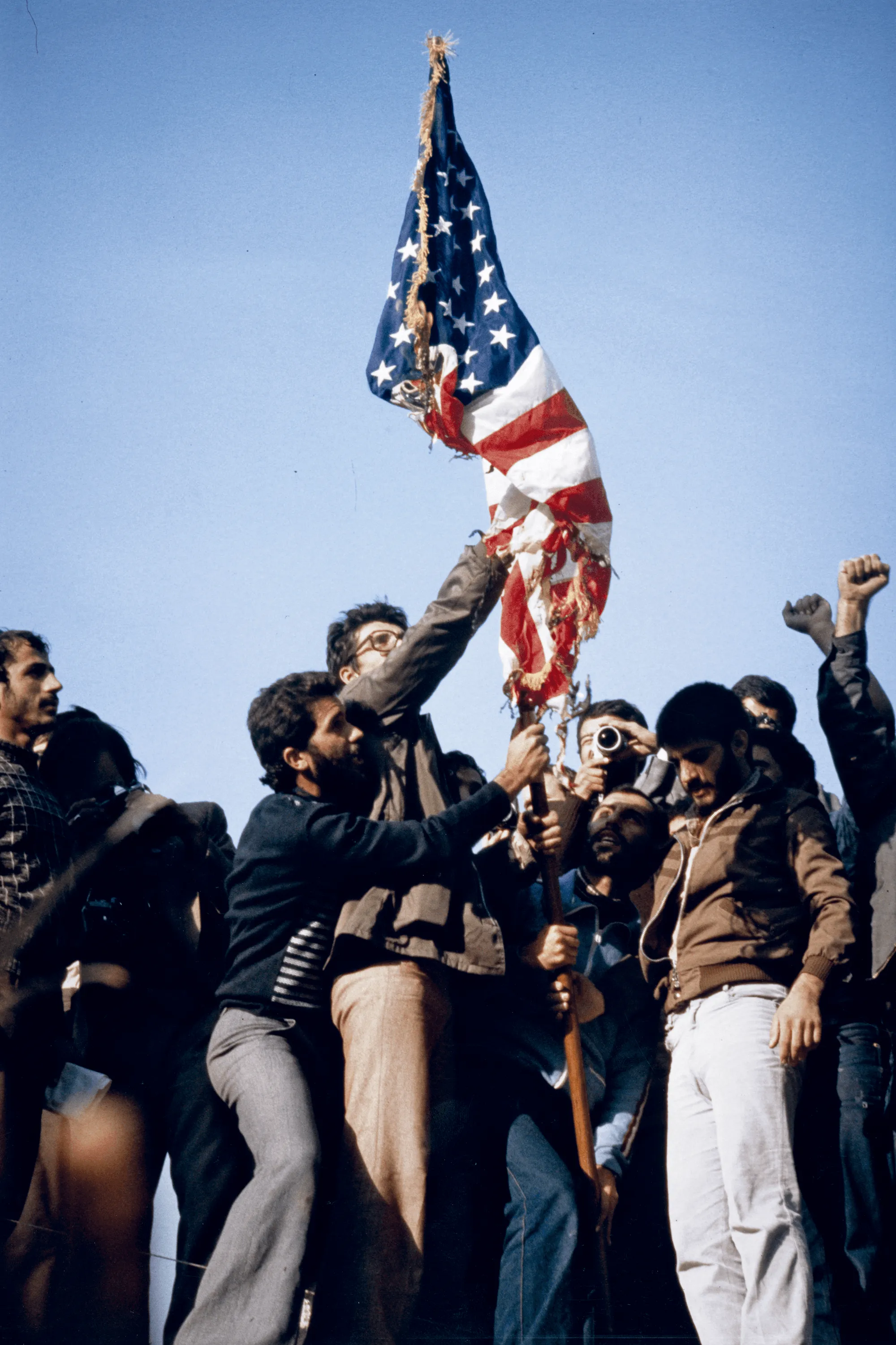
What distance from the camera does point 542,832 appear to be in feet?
15.8

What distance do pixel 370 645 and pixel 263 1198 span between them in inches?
81.7

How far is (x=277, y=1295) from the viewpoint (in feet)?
11.9

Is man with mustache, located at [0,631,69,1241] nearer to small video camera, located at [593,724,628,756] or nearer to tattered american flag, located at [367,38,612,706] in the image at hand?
tattered american flag, located at [367,38,612,706]

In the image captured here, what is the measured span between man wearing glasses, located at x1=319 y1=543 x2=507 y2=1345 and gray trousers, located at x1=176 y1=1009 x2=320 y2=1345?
166mm

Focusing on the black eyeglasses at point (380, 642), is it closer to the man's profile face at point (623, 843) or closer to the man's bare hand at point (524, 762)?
the man's bare hand at point (524, 762)

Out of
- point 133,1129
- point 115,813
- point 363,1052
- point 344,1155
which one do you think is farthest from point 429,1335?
point 115,813

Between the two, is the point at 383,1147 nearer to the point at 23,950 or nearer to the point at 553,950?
the point at 553,950

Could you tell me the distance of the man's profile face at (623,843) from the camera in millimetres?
4996

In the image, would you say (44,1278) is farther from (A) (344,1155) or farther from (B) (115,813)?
(B) (115,813)

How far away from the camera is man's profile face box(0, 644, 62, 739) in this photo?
4.56 metres

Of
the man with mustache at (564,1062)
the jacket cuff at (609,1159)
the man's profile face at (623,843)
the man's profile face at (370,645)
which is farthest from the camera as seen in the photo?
the man's profile face at (370,645)

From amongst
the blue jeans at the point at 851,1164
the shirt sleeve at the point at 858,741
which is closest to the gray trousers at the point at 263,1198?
the blue jeans at the point at 851,1164

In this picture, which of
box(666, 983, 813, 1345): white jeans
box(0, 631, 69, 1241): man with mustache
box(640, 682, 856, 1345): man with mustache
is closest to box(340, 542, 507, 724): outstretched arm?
box(640, 682, 856, 1345): man with mustache

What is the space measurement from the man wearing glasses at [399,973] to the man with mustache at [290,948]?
0.09 m
